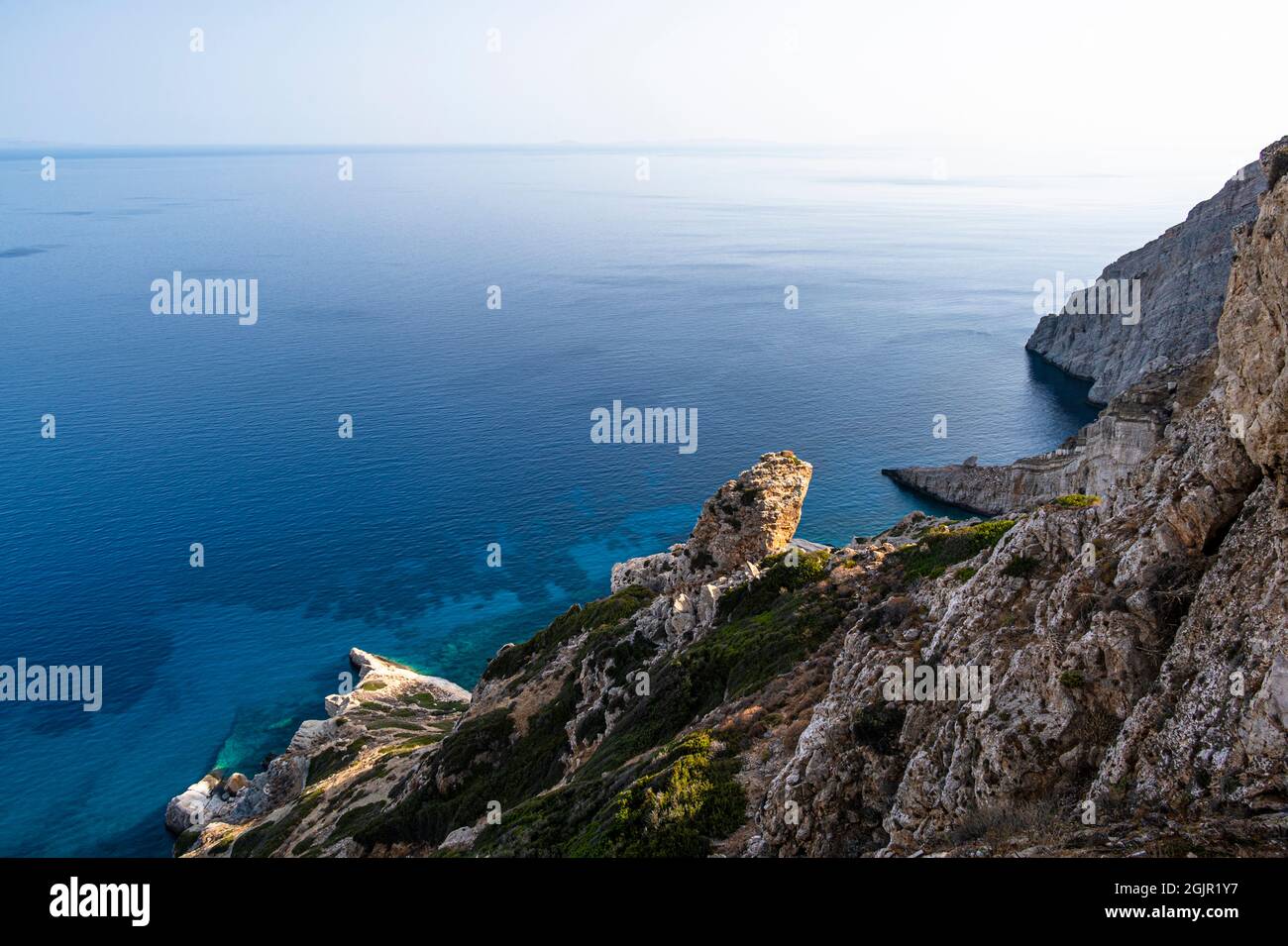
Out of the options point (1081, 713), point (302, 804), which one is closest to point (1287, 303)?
point (1081, 713)

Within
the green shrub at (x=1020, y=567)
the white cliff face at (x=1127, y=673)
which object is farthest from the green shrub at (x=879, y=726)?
the green shrub at (x=1020, y=567)

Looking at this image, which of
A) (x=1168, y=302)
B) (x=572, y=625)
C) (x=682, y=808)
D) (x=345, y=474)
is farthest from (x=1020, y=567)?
(x=1168, y=302)

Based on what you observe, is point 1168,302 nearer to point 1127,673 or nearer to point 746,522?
point 746,522

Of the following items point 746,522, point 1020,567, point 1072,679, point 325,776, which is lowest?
point 325,776

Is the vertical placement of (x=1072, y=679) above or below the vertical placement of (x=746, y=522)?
above

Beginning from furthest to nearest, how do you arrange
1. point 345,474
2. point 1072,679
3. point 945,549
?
point 345,474 < point 945,549 < point 1072,679

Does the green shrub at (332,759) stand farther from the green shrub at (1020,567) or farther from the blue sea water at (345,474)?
the green shrub at (1020,567)

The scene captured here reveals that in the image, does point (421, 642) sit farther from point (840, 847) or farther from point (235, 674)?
point (840, 847)
